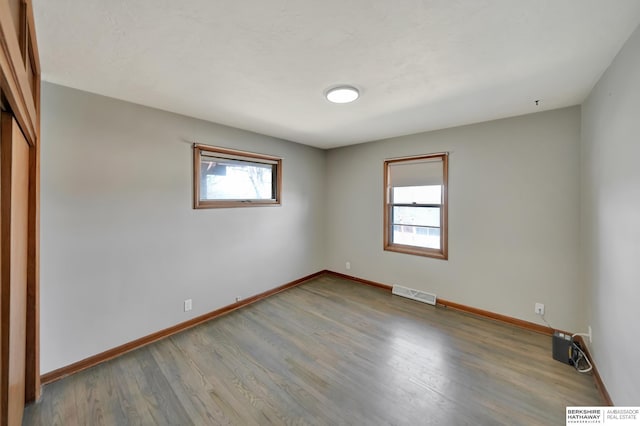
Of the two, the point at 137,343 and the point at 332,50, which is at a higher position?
the point at 332,50

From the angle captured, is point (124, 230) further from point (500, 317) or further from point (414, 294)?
point (500, 317)

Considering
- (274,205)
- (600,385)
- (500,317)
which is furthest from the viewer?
(274,205)

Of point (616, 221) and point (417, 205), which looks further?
point (417, 205)

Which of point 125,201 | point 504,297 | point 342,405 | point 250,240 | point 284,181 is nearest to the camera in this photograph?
point 342,405

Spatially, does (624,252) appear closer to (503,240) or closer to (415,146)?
(503,240)

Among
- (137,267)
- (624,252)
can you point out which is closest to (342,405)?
(624,252)

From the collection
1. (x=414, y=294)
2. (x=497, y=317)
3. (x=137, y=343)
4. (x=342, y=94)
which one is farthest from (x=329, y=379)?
(x=342, y=94)

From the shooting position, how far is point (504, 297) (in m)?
2.86

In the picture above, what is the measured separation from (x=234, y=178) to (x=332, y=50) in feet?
7.26

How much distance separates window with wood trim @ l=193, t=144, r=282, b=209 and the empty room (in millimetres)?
30

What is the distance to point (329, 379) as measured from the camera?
1.99 metres

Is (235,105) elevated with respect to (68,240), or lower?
elevated

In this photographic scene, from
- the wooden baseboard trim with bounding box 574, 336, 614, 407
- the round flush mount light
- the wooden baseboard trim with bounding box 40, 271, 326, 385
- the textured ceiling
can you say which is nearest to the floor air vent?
the wooden baseboard trim with bounding box 574, 336, 614, 407

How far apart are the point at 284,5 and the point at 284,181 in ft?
9.06
